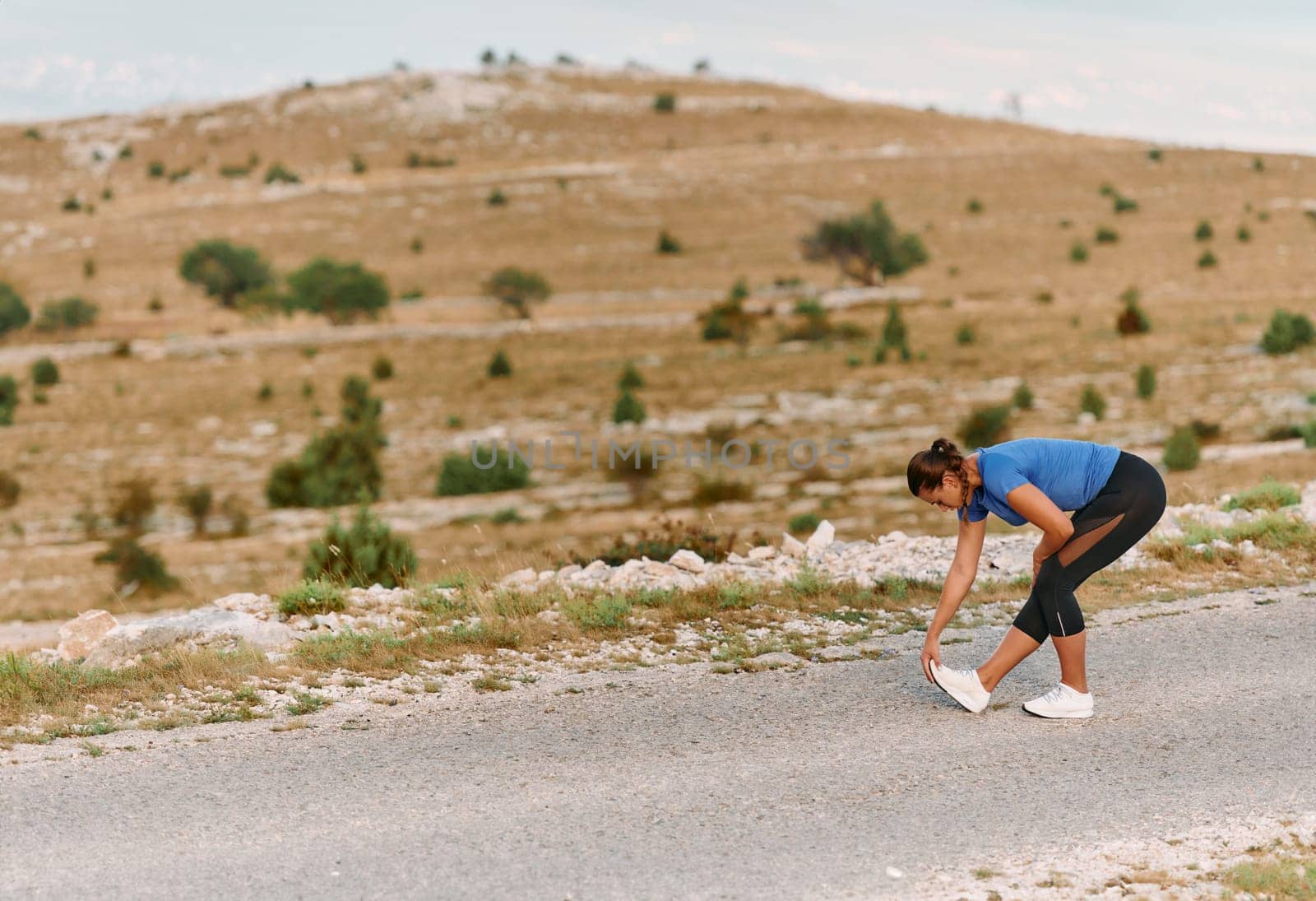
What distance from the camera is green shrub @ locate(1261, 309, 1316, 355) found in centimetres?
3472

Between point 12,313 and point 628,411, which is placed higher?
point 12,313

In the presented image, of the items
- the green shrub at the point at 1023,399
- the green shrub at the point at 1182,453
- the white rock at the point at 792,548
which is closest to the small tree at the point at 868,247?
the green shrub at the point at 1023,399

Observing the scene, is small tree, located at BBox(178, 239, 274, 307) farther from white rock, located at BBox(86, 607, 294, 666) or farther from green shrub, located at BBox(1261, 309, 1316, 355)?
white rock, located at BBox(86, 607, 294, 666)

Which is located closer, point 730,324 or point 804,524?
point 804,524

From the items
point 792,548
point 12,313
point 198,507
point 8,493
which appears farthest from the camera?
point 12,313

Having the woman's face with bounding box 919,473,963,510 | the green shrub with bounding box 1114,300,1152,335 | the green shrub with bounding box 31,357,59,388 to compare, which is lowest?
the green shrub with bounding box 31,357,59,388

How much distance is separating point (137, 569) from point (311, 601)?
13179mm

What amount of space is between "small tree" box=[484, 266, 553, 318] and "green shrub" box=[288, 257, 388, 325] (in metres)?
5.33

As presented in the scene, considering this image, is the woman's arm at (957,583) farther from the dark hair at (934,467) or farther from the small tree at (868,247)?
the small tree at (868,247)

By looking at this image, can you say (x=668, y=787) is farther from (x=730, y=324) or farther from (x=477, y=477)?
(x=730, y=324)

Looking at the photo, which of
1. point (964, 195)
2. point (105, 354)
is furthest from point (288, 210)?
point (964, 195)

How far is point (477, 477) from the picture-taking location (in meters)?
26.8

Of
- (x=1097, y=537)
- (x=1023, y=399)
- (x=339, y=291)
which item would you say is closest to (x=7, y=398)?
(x=339, y=291)

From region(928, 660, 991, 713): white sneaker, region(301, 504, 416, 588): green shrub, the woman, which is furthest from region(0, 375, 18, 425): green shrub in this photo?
the woman
